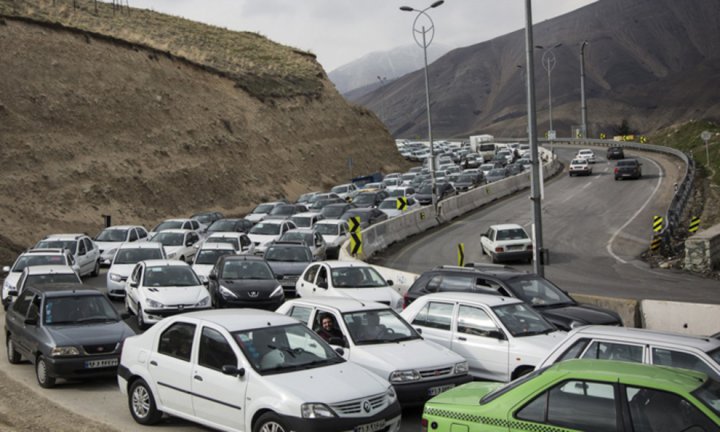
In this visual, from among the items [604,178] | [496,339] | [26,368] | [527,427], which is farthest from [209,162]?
[527,427]

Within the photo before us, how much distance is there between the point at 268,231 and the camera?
31875 millimetres

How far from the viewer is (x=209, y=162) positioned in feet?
193

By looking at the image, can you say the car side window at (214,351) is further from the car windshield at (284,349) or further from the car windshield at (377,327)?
the car windshield at (377,327)

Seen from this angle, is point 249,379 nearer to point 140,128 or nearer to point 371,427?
point 371,427

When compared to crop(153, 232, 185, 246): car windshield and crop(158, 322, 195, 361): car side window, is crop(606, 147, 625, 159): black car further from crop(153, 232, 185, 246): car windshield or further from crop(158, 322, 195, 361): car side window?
crop(158, 322, 195, 361): car side window

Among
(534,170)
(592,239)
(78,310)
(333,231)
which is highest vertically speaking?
(534,170)

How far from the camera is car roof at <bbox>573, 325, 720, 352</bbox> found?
880 cm

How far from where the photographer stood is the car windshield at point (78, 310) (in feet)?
43.8

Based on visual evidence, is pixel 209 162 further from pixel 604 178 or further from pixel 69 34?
pixel 604 178

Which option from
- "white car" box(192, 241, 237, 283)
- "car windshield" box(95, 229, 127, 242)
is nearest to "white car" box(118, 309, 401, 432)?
"white car" box(192, 241, 237, 283)

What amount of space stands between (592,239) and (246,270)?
68.5 ft

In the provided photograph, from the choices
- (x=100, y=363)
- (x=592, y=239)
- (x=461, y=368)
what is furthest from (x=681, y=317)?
(x=592, y=239)

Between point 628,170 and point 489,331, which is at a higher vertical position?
point 628,170

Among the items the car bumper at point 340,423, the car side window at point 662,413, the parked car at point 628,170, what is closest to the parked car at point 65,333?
the car bumper at point 340,423
